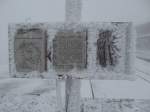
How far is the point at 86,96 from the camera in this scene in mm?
767

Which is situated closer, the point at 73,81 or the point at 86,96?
the point at 73,81

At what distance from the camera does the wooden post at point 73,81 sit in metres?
0.44

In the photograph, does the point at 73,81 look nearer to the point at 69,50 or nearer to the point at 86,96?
the point at 69,50

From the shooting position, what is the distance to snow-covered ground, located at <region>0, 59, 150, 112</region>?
65 centimetres

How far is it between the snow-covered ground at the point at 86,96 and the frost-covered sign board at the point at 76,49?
0.28 meters

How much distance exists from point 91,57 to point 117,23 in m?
0.10

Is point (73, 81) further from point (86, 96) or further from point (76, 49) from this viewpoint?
point (86, 96)

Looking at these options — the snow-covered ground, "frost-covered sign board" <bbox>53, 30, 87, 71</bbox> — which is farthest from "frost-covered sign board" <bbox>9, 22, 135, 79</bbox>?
the snow-covered ground

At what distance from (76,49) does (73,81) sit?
101 millimetres

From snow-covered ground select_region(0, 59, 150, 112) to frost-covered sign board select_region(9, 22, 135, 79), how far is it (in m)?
0.28

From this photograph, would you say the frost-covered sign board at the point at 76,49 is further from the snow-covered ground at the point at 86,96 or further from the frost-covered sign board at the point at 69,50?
the snow-covered ground at the point at 86,96

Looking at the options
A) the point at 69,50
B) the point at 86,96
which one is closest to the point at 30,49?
the point at 69,50

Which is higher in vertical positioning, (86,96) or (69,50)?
(69,50)

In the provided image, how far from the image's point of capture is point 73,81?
46cm
